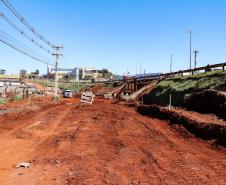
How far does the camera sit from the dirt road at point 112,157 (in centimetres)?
1047

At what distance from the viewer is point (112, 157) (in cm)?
1309

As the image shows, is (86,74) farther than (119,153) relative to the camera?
Yes

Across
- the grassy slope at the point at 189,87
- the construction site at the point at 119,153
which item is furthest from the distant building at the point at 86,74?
the construction site at the point at 119,153

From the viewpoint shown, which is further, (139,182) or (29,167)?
(29,167)

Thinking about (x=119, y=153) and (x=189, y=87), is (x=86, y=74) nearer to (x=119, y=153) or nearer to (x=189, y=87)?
(x=189, y=87)

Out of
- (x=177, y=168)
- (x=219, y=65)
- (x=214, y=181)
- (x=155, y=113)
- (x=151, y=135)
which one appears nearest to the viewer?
(x=214, y=181)

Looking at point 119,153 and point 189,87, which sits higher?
point 189,87

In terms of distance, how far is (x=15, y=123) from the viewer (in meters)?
25.2

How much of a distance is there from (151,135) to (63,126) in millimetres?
7827

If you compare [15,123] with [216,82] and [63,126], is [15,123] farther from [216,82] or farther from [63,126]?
[216,82]

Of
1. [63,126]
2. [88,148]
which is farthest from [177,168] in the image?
[63,126]

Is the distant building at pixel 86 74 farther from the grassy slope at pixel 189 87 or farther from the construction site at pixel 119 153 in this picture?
the construction site at pixel 119 153

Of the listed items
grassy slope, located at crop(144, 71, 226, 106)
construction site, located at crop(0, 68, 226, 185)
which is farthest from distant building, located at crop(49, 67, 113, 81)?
construction site, located at crop(0, 68, 226, 185)

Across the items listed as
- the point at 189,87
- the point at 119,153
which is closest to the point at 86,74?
the point at 189,87
